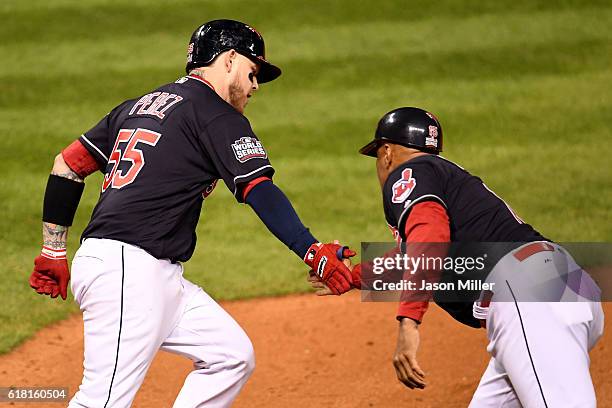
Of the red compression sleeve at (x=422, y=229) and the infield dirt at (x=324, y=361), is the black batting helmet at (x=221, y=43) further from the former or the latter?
the infield dirt at (x=324, y=361)

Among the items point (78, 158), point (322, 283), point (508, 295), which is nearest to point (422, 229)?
point (508, 295)

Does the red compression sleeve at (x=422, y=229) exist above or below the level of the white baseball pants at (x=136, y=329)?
above

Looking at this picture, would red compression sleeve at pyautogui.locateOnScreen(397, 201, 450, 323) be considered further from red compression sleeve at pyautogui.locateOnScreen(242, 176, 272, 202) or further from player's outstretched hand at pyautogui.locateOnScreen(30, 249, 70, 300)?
player's outstretched hand at pyautogui.locateOnScreen(30, 249, 70, 300)

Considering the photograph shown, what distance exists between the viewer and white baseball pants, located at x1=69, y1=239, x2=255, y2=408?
14.2ft

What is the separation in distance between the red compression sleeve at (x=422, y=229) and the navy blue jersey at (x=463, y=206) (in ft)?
0.29

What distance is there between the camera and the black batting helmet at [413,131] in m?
4.58

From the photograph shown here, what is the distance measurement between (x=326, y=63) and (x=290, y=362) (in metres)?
5.58

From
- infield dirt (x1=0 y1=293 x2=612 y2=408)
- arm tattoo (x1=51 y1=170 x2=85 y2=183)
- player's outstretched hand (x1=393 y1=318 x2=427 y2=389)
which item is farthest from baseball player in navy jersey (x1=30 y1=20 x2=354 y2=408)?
infield dirt (x1=0 y1=293 x2=612 y2=408)

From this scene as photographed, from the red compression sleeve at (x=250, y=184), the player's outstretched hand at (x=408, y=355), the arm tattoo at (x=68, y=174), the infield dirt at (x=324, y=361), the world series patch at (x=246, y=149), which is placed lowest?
the infield dirt at (x=324, y=361)

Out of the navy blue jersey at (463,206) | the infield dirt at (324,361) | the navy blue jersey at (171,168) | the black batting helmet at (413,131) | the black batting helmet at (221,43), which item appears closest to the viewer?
the navy blue jersey at (463,206)

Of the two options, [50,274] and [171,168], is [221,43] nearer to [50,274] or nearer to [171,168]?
[171,168]

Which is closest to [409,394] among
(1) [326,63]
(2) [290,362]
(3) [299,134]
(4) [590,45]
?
(2) [290,362]

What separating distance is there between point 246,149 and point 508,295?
134cm

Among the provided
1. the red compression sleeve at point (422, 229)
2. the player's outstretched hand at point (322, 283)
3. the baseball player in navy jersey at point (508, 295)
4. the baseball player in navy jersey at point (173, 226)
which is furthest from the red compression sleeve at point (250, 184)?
the red compression sleeve at point (422, 229)
